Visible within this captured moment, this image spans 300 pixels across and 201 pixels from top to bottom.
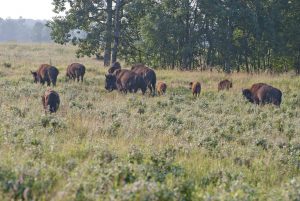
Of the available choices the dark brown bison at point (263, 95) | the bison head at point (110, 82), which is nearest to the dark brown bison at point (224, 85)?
the dark brown bison at point (263, 95)

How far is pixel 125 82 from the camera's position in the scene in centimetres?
1992

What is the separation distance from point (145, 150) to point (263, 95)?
10841 millimetres

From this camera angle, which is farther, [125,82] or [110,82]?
[110,82]

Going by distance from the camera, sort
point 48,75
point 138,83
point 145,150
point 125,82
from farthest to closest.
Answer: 1. point 48,75
2. point 125,82
3. point 138,83
4. point 145,150

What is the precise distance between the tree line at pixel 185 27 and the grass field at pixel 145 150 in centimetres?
1253

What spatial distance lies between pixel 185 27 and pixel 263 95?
14.5 meters

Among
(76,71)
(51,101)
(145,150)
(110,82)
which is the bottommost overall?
(145,150)

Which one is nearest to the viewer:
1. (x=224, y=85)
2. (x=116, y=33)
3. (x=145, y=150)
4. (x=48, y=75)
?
(x=145, y=150)

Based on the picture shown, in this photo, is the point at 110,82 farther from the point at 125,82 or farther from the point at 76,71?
the point at 76,71

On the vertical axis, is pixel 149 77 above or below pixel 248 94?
above

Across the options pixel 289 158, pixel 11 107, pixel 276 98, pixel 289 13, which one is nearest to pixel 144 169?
pixel 289 158

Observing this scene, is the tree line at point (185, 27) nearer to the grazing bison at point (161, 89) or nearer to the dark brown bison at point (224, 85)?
the dark brown bison at point (224, 85)

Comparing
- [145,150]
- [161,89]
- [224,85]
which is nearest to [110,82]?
[161,89]

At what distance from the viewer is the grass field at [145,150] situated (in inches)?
202
